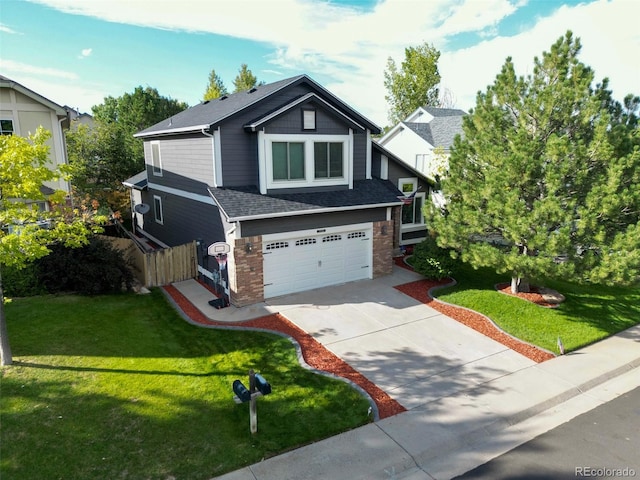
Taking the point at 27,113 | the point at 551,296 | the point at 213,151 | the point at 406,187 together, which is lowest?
the point at 551,296

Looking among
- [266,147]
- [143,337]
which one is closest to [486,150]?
[266,147]

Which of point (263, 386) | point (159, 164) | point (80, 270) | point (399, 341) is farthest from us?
point (159, 164)

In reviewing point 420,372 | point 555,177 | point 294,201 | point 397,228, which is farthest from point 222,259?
point 555,177

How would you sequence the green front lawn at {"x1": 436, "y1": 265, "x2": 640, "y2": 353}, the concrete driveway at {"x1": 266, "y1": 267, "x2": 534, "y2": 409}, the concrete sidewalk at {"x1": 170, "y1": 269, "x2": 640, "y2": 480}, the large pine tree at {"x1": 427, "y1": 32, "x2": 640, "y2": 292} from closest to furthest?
the concrete sidewalk at {"x1": 170, "y1": 269, "x2": 640, "y2": 480}
the concrete driveway at {"x1": 266, "y1": 267, "x2": 534, "y2": 409}
the large pine tree at {"x1": 427, "y1": 32, "x2": 640, "y2": 292}
the green front lawn at {"x1": 436, "y1": 265, "x2": 640, "y2": 353}

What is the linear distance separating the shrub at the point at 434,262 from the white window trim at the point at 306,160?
379 centimetres

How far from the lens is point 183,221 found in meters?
17.7

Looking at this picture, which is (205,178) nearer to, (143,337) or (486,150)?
(143,337)

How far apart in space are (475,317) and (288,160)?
7.96m

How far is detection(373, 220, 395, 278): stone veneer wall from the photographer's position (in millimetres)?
16406

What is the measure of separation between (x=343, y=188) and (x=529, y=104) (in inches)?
264

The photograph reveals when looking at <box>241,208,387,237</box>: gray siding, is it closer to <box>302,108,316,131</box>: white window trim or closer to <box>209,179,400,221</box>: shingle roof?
<box>209,179,400,221</box>: shingle roof

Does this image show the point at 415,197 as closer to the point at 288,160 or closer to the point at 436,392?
the point at 288,160

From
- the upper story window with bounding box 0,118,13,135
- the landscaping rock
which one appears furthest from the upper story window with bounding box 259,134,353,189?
the upper story window with bounding box 0,118,13,135

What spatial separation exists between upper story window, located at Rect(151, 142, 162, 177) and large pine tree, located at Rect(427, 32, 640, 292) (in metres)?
13.1
